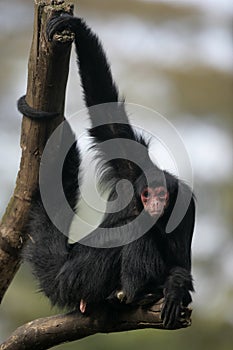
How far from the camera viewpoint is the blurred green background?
2030 centimetres

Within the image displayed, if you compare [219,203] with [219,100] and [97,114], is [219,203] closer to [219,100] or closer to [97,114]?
[219,100]

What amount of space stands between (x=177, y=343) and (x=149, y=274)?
13309mm

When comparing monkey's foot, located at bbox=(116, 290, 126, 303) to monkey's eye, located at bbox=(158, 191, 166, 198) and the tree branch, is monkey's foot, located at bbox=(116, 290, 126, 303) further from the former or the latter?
monkey's eye, located at bbox=(158, 191, 166, 198)

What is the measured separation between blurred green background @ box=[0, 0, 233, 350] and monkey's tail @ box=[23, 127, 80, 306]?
10920 mm

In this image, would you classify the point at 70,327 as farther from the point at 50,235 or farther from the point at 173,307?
the point at 173,307

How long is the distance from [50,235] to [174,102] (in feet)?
56.6

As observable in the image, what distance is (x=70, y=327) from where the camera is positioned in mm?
7523

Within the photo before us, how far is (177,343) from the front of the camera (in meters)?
20.3

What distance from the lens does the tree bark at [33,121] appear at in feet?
23.2

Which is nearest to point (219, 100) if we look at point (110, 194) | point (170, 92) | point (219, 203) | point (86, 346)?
point (170, 92)

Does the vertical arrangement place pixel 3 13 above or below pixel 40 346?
above

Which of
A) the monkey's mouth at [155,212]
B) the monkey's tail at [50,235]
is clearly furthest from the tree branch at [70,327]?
the monkey's mouth at [155,212]

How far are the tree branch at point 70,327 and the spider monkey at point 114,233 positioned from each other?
104mm

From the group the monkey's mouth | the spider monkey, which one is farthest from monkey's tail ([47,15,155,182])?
the monkey's mouth
